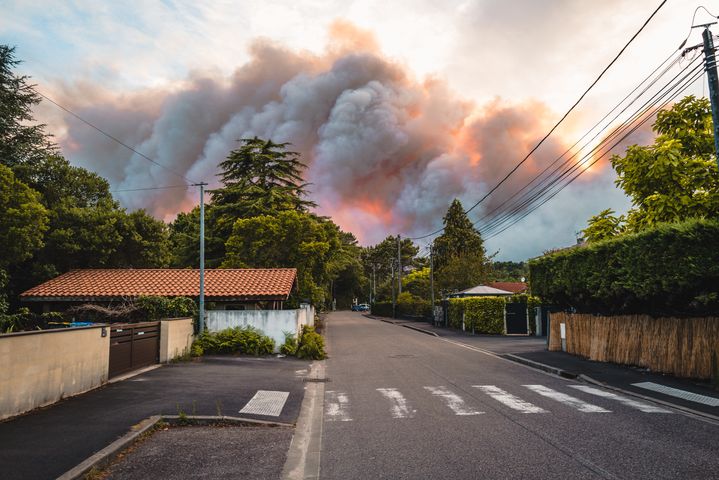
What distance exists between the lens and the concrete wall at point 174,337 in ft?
58.8

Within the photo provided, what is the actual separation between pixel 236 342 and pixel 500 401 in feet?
44.5

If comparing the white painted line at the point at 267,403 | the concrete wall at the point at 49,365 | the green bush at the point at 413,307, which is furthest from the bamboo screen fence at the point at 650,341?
the green bush at the point at 413,307

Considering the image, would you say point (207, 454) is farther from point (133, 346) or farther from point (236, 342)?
point (236, 342)

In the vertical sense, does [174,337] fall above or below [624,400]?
above

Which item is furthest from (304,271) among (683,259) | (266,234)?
(683,259)

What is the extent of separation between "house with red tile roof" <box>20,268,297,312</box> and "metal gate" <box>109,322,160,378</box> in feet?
20.4

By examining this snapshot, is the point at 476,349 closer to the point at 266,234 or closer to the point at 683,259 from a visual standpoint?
the point at 683,259

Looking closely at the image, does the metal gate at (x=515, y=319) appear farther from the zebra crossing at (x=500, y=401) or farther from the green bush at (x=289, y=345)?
the zebra crossing at (x=500, y=401)

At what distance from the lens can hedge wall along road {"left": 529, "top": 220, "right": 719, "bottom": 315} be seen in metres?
13.0

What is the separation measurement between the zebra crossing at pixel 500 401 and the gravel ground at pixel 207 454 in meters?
1.95

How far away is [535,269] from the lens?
23234mm

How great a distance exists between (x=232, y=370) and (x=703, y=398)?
40.8 ft

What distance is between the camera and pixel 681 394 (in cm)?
1142

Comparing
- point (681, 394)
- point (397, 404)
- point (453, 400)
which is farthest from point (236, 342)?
point (681, 394)
